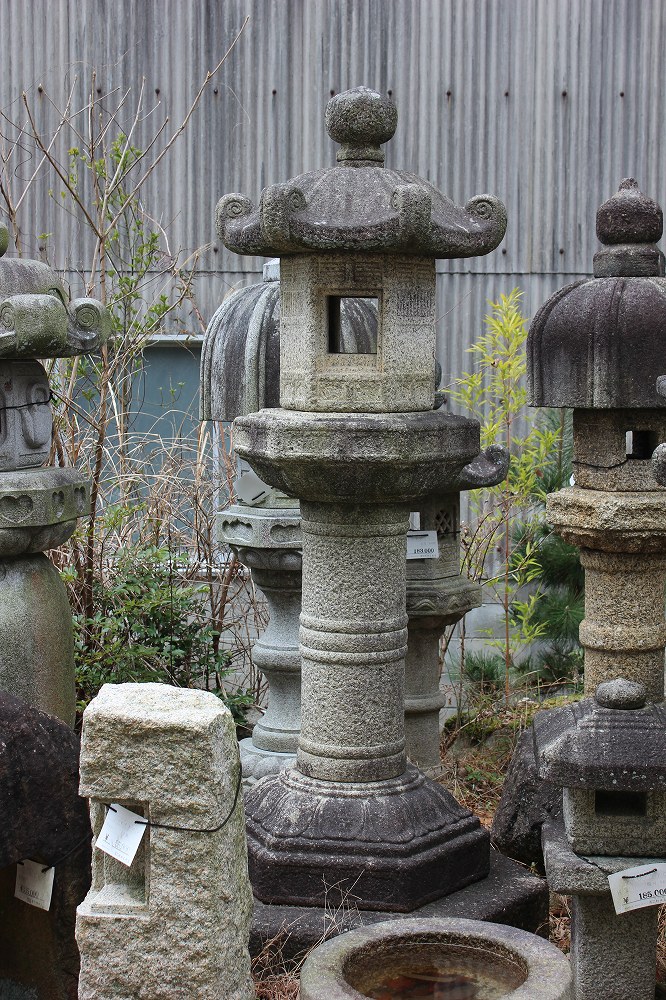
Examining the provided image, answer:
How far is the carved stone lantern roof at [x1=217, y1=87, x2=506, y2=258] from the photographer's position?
3.62m

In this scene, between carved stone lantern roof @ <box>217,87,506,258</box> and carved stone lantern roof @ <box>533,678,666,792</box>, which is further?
carved stone lantern roof @ <box>217,87,506,258</box>

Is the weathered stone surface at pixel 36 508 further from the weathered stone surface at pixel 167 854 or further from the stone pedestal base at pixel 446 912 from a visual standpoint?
the weathered stone surface at pixel 167 854

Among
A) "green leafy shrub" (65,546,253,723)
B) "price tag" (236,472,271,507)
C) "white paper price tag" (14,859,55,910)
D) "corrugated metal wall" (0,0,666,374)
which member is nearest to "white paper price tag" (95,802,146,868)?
"white paper price tag" (14,859,55,910)

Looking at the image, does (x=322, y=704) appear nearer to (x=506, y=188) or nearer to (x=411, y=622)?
(x=411, y=622)

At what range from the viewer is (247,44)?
7988mm

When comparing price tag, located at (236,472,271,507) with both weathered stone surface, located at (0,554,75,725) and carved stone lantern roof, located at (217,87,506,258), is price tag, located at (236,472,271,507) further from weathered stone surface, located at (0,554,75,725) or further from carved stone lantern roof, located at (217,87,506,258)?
carved stone lantern roof, located at (217,87,506,258)

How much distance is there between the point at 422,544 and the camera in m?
4.96

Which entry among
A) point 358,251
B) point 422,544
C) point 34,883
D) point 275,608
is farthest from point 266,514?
point 34,883

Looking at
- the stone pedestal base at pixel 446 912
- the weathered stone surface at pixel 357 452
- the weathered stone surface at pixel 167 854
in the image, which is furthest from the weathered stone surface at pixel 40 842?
the weathered stone surface at pixel 357 452

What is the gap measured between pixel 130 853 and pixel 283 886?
1234 mm

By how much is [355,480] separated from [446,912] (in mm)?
1340

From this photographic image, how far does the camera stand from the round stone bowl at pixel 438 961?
2824 mm

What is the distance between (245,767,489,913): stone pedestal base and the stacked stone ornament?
104 centimetres

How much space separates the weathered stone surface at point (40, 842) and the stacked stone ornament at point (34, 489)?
4.11 feet
